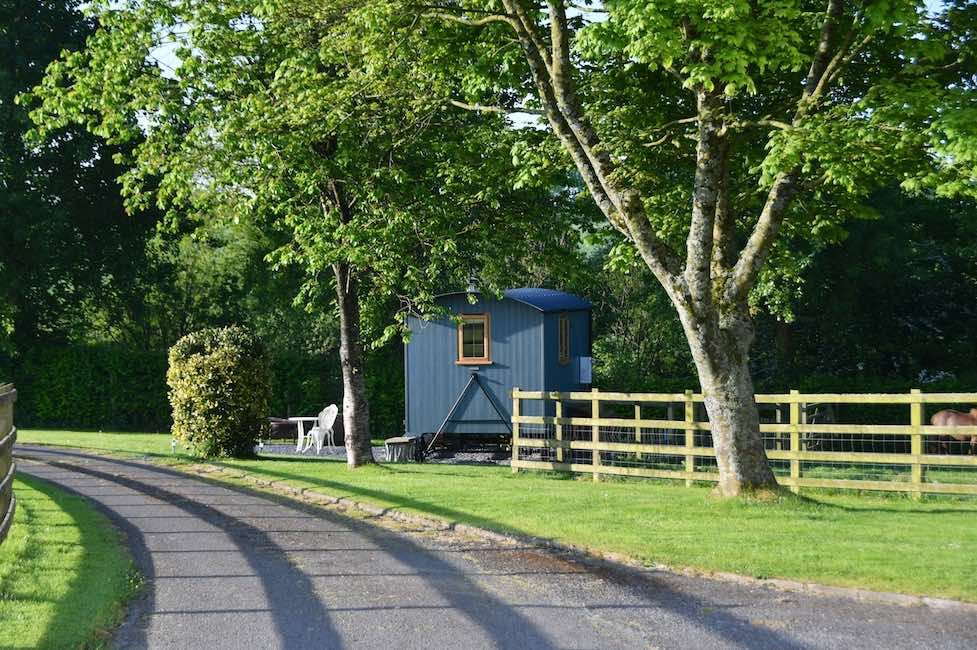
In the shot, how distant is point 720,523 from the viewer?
11.3 meters

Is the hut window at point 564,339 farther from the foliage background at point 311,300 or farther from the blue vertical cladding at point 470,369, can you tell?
the foliage background at point 311,300

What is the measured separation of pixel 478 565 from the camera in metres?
9.25

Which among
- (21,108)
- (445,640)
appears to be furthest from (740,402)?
(21,108)

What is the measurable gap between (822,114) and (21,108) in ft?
84.5

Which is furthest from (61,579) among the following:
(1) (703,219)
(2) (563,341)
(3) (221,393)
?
(2) (563,341)

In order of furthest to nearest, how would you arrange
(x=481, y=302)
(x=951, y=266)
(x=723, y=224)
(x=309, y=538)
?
(x=951, y=266) < (x=481, y=302) < (x=723, y=224) < (x=309, y=538)

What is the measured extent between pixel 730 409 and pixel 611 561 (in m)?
4.27

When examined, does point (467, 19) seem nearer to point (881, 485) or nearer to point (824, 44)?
point (824, 44)

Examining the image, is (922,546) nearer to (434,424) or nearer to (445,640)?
(445,640)

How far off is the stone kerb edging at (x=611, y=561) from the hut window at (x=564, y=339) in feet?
34.0

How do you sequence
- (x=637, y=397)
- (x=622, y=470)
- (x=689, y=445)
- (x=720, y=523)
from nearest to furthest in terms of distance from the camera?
(x=720, y=523), (x=689, y=445), (x=622, y=470), (x=637, y=397)

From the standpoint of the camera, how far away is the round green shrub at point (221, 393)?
20578 mm

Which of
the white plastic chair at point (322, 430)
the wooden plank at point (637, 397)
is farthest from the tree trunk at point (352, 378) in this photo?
the white plastic chair at point (322, 430)

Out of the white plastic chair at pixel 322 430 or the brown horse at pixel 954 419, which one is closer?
the brown horse at pixel 954 419
